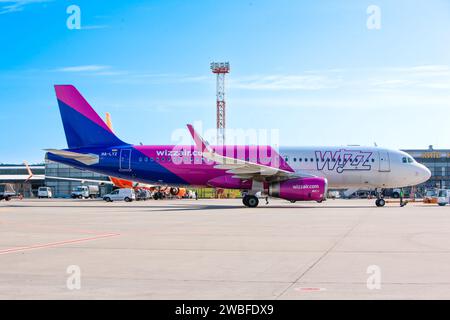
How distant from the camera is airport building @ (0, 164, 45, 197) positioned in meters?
116

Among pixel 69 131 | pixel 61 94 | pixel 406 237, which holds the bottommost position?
pixel 406 237

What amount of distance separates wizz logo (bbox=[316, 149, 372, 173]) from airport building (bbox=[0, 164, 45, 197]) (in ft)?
270

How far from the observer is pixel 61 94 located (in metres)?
41.5

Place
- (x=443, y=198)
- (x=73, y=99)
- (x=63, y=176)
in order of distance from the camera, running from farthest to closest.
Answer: (x=63, y=176)
(x=443, y=198)
(x=73, y=99)

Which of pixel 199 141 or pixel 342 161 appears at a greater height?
pixel 199 141

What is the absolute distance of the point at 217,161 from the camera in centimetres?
3759

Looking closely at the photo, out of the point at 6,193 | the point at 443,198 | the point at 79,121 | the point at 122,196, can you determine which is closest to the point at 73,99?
the point at 79,121

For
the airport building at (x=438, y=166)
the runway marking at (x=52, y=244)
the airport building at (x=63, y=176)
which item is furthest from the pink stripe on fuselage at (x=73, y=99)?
the airport building at (x=438, y=166)

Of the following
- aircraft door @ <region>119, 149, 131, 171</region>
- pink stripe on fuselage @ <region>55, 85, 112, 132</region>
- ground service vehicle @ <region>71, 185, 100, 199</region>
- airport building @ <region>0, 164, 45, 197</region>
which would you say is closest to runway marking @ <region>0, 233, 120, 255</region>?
aircraft door @ <region>119, 149, 131, 171</region>

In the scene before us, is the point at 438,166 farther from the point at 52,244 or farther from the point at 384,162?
the point at 52,244

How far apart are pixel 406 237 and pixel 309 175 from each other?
73.4ft

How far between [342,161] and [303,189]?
5134 mm
